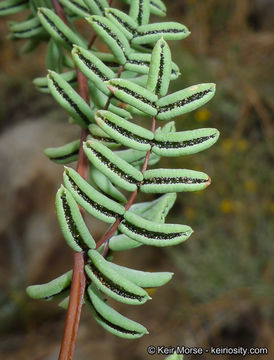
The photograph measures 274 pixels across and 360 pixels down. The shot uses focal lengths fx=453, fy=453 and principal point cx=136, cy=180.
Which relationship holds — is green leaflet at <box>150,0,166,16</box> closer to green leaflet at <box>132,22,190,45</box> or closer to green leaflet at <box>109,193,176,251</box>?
green leaflet at <box>132,22,190,45</box>

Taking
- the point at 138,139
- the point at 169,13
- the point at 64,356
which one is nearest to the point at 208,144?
the point at 138,139

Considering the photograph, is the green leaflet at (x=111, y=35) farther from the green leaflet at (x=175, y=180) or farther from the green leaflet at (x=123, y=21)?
the green leaflet at (x=175, y=180)

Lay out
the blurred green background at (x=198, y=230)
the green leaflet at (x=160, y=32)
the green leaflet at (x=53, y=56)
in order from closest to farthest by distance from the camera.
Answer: the green leaflet at (x=160, y=32) → the green leaflet at (x=53, y=56) → the blurred green background at (x=198, y=230)

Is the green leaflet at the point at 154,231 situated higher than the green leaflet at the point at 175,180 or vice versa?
the green leaflet at the point at 175,180

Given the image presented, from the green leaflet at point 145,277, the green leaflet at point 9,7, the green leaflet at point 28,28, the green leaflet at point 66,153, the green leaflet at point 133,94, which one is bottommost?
the green leaflet at point 145,277

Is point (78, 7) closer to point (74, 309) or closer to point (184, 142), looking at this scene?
point (184, 142)

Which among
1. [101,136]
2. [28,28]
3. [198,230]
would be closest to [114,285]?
[101,136]

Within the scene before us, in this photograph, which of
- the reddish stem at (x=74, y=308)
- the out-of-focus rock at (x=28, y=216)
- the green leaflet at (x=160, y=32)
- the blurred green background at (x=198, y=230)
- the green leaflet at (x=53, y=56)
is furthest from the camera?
the out-of-focus rock at (x=28, y=216)

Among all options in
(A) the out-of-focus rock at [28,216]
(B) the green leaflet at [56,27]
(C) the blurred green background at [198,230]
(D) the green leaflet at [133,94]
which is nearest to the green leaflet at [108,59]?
(B) the green leaflet at [56,27]
